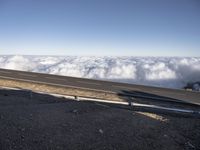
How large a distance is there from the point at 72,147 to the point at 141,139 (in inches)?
98.7

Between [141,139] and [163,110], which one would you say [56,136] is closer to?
[141,139]

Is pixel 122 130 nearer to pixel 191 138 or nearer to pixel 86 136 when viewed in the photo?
pixel 86 136

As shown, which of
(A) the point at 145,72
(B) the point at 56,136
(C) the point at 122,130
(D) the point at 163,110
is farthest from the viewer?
(A) the point at 145,72

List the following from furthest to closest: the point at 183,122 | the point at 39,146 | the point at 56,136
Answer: the point at 183,122, the point at 56,136, the point at 39,146

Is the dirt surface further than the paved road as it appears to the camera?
No

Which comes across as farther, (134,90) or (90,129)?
(134,90)

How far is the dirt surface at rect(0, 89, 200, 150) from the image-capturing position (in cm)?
672

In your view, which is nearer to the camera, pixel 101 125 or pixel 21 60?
pixel 101 125

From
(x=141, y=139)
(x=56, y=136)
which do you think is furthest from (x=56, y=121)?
(x=141, y=139)

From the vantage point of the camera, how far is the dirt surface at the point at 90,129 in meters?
6.72

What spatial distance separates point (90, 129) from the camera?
816cm

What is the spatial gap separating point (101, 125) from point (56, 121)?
5.82 feet

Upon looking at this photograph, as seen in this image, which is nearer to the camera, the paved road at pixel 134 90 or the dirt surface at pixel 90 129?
the dirt surface at pixel 90 129

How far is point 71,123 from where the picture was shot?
28.3 feet
